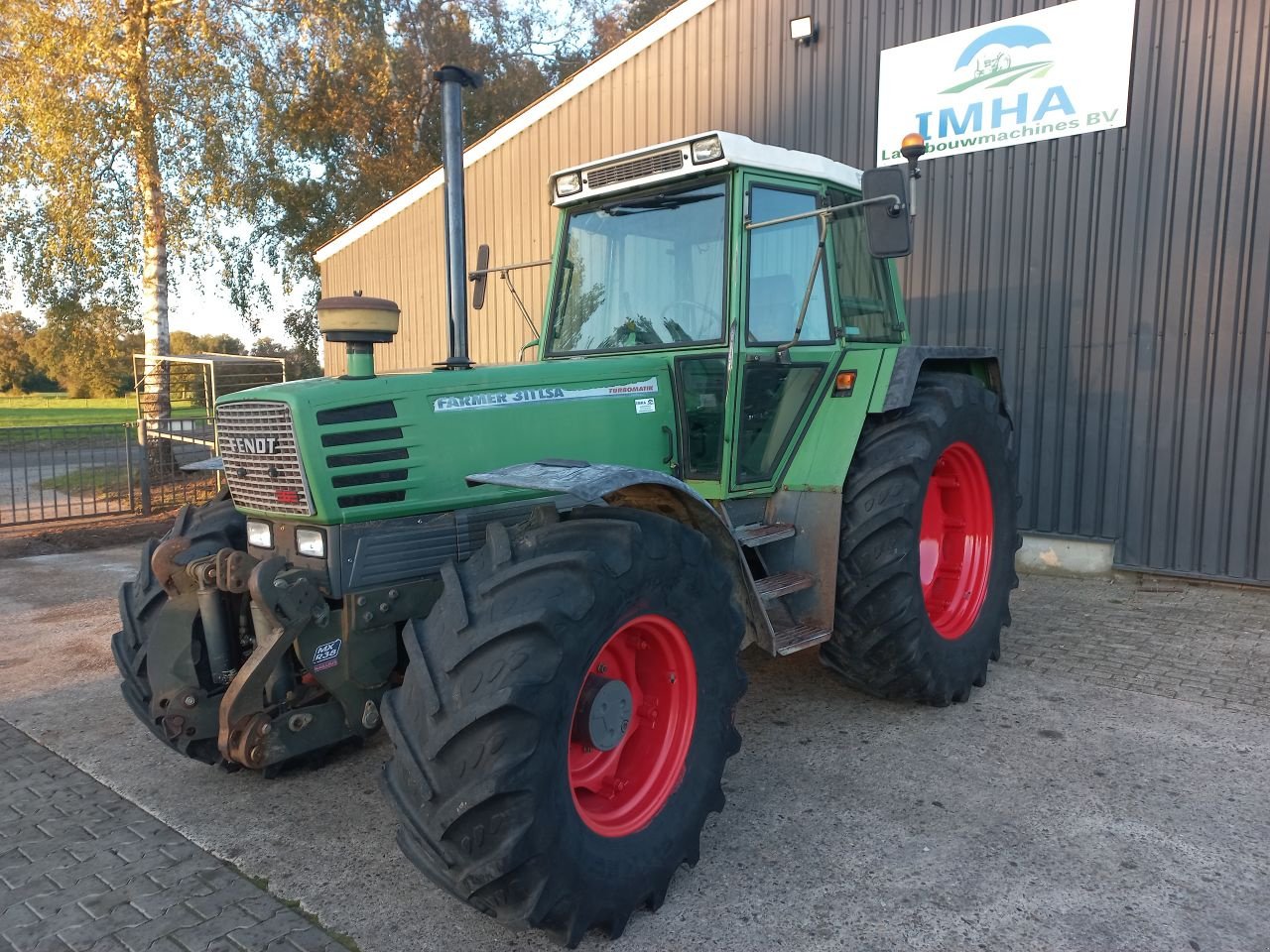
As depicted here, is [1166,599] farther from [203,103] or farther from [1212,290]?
[203,103]

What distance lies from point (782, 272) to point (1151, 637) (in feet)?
10.7

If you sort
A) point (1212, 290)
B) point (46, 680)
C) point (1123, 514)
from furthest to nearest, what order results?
point (1123, 514), point (1212, 290), point (46, 680)

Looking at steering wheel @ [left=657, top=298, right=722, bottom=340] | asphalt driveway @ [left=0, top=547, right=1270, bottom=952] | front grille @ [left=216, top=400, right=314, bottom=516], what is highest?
steering wheel @ [left=657, top=298, right=722, bottom=340]

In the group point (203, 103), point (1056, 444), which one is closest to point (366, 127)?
point (203, 103)

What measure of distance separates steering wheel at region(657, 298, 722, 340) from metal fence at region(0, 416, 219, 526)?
A: 6852 millimetres

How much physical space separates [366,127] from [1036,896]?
71.0 ft

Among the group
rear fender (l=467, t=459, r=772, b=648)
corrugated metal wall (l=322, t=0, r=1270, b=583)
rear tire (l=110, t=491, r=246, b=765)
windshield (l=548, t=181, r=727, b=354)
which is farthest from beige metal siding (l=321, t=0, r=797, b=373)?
rear fender (l=467, t=459, r=772, b=648)

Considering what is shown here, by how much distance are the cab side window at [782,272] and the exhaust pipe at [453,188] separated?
1.18 meters

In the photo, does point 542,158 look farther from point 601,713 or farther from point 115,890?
point 115,890

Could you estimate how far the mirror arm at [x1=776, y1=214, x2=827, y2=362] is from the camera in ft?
12.3

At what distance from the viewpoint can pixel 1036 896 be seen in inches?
103

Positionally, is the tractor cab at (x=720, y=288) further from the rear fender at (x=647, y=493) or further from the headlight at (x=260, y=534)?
the headlight at (x=260, y=534)

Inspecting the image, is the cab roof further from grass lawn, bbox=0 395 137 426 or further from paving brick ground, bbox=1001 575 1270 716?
grass lawn, bbox=0 395 137 426

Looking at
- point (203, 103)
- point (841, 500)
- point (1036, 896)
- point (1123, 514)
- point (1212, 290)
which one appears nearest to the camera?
point (1036, 896)
